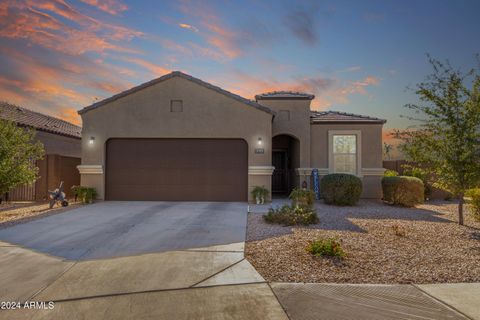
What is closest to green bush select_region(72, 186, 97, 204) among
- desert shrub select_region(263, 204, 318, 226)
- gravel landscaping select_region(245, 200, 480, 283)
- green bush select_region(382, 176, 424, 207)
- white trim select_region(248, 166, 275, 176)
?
white trim select_region(248, 166, 275, 176)

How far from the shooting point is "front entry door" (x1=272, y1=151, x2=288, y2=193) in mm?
15898

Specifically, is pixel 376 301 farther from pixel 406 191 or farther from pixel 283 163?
pixel 283 163

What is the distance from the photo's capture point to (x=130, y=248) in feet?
17.1

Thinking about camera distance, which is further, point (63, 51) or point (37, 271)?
point (63, 51)

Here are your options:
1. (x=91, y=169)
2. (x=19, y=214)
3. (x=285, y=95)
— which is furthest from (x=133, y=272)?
(x=285, y=95)

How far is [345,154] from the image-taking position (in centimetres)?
1346

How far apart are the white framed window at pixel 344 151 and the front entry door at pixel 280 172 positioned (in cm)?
309

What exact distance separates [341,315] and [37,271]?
4.22m

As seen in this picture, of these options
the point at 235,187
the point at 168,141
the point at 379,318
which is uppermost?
the point at 168,141

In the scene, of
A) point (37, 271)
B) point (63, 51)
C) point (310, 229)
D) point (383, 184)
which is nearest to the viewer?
point (37, 271)

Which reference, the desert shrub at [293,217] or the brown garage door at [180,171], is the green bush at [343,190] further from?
the desert shrub at [293,217]

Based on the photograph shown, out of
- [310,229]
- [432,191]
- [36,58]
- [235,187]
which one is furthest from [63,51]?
[432,191]

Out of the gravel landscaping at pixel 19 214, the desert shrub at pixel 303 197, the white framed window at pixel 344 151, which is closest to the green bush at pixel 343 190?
the desert shrub at pixel 303 197

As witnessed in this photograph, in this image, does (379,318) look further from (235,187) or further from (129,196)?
(129,196)
